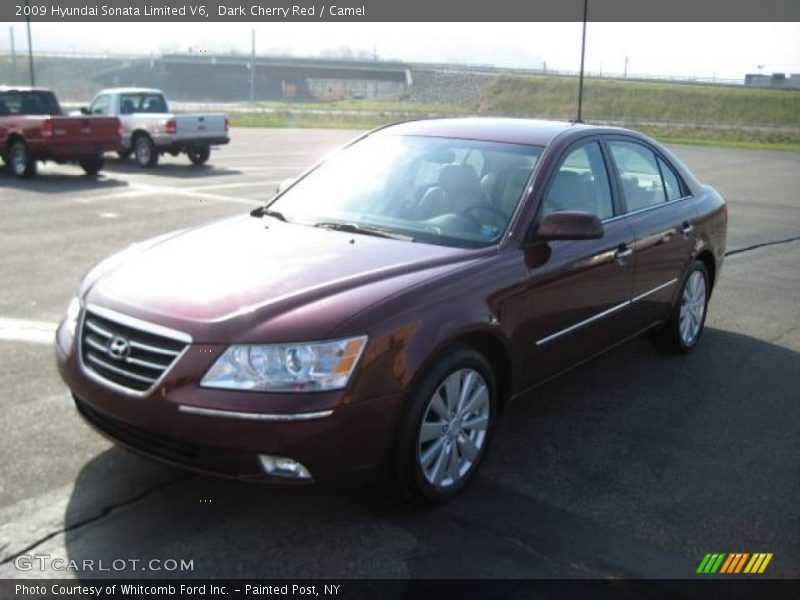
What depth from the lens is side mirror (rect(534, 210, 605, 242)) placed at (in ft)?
13.4

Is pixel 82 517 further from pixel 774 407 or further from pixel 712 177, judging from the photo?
pixel 712 177

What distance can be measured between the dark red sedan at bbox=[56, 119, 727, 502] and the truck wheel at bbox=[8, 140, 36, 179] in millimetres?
13116

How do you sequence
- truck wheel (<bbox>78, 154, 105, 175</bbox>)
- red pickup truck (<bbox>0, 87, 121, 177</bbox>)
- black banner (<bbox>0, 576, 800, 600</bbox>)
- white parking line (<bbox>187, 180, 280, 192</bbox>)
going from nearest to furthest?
black banner (<bbox>0, 576, 800, 600</bbox>)
white parking line (<bbox>187, 180, 280, 192</bbox>)
red pickup truck (<bbox>0, 87, 121, 177</bbox>)
truck wheel (<bbox>78, 154, 105, 175</bbox>)

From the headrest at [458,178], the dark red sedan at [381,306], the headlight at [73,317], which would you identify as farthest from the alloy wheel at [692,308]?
the headlight at [73,317]

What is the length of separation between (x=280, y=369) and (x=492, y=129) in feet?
8.02

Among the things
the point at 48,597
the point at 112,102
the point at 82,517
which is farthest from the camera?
the point at 112,102

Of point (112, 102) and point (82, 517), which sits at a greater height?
point (112, 102)

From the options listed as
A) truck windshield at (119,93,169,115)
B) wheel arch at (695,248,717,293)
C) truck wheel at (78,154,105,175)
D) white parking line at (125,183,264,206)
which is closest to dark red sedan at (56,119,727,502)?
wheel arch at (695,248,717,293)

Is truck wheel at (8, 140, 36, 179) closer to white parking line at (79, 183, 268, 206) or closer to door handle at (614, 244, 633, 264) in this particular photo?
white parking line at (79, 183, 268, 206)

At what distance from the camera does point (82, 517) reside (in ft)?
11.4

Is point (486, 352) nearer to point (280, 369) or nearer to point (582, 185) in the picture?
point (280, 369)

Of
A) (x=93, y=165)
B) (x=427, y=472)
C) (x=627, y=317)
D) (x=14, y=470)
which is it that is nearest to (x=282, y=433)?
(x=427, y=472)

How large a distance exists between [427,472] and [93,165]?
51.2ft

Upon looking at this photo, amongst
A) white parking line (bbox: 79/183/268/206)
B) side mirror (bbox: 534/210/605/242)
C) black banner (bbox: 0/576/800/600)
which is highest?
side mirror (bbox: 534/210/605/242)
